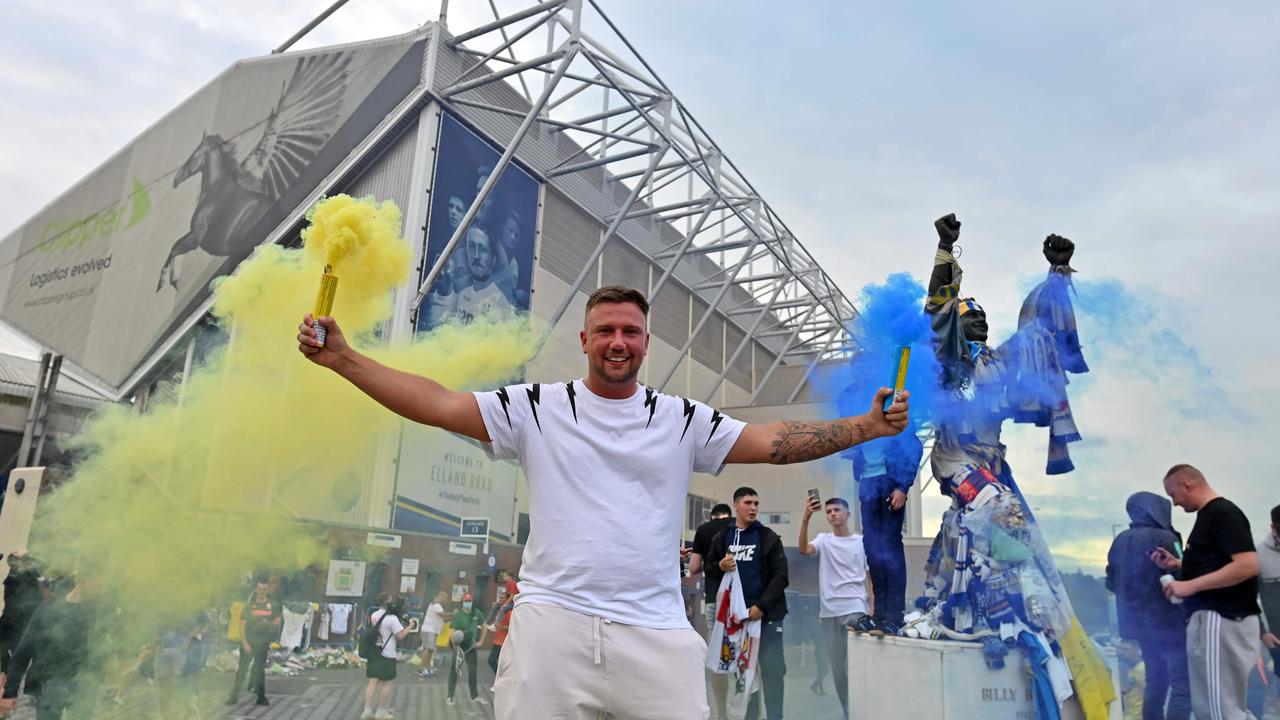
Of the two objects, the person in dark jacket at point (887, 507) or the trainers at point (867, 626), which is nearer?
the trainers at point (867, 626)

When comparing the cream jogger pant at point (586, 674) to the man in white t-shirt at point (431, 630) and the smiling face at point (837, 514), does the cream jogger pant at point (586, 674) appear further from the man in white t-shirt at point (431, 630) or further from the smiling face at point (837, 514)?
the man in white t-shirt at point (431, 630)

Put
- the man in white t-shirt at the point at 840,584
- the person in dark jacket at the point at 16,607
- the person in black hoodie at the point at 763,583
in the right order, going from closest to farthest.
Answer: the person in dark jacket at the point at 16,607, the person in black hoodie at the point at 763,583, the man in white t-shirt at the point at 840,584

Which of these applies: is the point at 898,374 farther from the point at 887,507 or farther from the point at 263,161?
the point at 263,161

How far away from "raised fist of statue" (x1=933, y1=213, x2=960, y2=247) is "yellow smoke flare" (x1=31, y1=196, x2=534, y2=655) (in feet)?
9.64

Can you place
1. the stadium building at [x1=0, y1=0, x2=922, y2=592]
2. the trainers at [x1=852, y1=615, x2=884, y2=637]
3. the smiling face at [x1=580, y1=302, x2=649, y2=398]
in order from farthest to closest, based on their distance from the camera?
the stadium building at [x1=0, y1=0, x2=922, y2=592] → the trainers at [x1=852, y1=615, x2=884, y2=637] → the smiling face at [x1=580, y1=302, x2=649, y2=398]

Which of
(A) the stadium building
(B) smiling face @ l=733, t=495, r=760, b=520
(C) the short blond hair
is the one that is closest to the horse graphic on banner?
(A) the stadium building

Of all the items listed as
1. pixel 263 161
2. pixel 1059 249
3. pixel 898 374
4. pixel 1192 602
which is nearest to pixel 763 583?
pixel 1192 602

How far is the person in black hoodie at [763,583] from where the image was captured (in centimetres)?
612

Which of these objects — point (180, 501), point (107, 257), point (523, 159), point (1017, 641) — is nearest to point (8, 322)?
point (107, 257)

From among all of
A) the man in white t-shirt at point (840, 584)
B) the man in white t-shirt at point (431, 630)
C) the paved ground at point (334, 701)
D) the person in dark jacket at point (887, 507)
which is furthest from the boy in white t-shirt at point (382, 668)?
the person in dark jacket at point (887, 507)

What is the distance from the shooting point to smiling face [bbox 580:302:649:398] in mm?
2211

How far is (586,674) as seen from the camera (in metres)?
1.93

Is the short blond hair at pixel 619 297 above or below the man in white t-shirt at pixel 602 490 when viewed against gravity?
above

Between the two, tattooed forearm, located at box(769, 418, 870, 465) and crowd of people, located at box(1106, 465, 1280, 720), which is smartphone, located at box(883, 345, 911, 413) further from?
crowd of people, located at box(1106, 465, 1280, 720)
